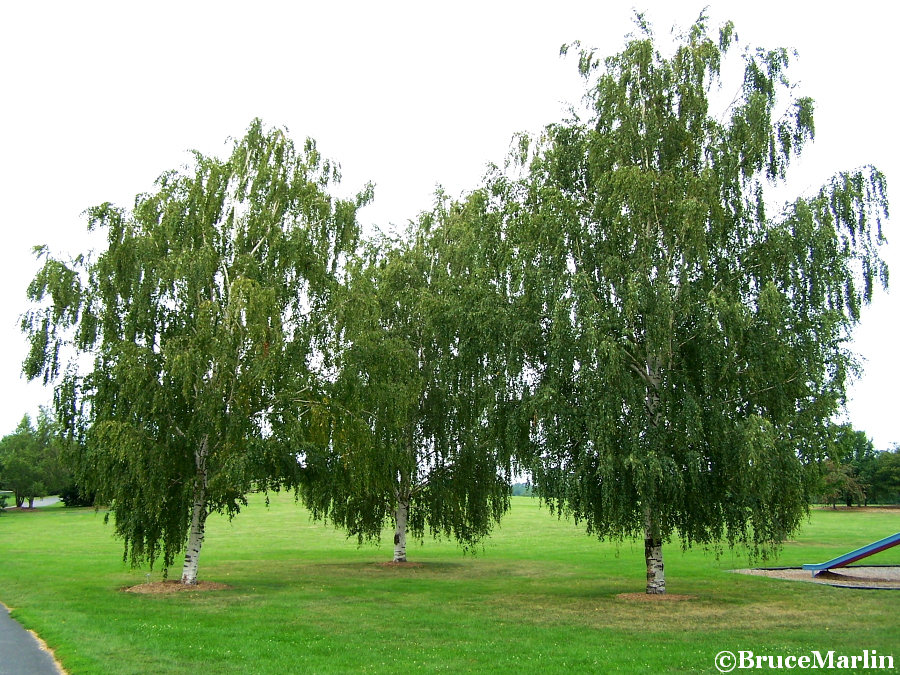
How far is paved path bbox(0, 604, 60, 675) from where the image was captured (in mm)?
12369

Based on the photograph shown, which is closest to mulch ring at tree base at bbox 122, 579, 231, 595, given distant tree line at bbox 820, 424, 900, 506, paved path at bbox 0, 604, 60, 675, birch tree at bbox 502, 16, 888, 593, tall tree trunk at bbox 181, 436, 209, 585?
tall tree trunk at bbox 181, 436, 209, 585

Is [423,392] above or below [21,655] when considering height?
above


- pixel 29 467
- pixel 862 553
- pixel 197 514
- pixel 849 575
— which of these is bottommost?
pixel 849 575

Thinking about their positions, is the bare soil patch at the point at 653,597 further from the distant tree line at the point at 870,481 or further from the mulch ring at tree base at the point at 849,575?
the distant tree line at the point at 870,481

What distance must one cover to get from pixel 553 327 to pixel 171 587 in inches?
622

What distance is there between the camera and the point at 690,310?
65.2ft

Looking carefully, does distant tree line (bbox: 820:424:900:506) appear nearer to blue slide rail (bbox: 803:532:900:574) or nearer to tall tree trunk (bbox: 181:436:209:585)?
blue slide rail (bbox: 803:532:900:574)

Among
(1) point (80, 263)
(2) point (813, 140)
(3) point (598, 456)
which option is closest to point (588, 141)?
(2) point (813, 140)

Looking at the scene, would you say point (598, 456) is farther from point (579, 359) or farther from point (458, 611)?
point (458, 611)

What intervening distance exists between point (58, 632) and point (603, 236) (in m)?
18.4

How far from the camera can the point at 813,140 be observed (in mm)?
21562

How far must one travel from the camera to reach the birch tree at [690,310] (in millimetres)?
19328

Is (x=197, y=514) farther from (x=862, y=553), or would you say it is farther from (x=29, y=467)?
(x=29, y=467)

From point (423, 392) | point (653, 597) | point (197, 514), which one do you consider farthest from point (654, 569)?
point (197, 514)
